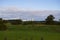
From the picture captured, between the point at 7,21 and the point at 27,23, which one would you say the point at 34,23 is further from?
the point at 7,21

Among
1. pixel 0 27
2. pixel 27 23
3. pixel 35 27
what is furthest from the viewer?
pixel 27 23

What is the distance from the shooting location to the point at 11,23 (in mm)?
22406

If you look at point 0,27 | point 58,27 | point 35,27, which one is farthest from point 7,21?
point 58,27

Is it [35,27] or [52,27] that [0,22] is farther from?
[52,27]

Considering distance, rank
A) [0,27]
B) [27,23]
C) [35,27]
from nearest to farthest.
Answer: [0,27] < [35,27] < [27,23]

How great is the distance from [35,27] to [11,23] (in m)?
3.43

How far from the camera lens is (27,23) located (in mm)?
22688

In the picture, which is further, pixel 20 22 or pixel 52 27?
pixel 20 22

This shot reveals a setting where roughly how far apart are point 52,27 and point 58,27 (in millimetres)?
874

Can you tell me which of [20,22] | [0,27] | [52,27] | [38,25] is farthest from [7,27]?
[52,27]

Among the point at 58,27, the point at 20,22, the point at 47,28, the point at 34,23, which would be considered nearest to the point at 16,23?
the point at 20,22

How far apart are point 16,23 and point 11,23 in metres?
0.78

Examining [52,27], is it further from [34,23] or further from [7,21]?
[7,21]

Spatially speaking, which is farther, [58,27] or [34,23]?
[34,23]
